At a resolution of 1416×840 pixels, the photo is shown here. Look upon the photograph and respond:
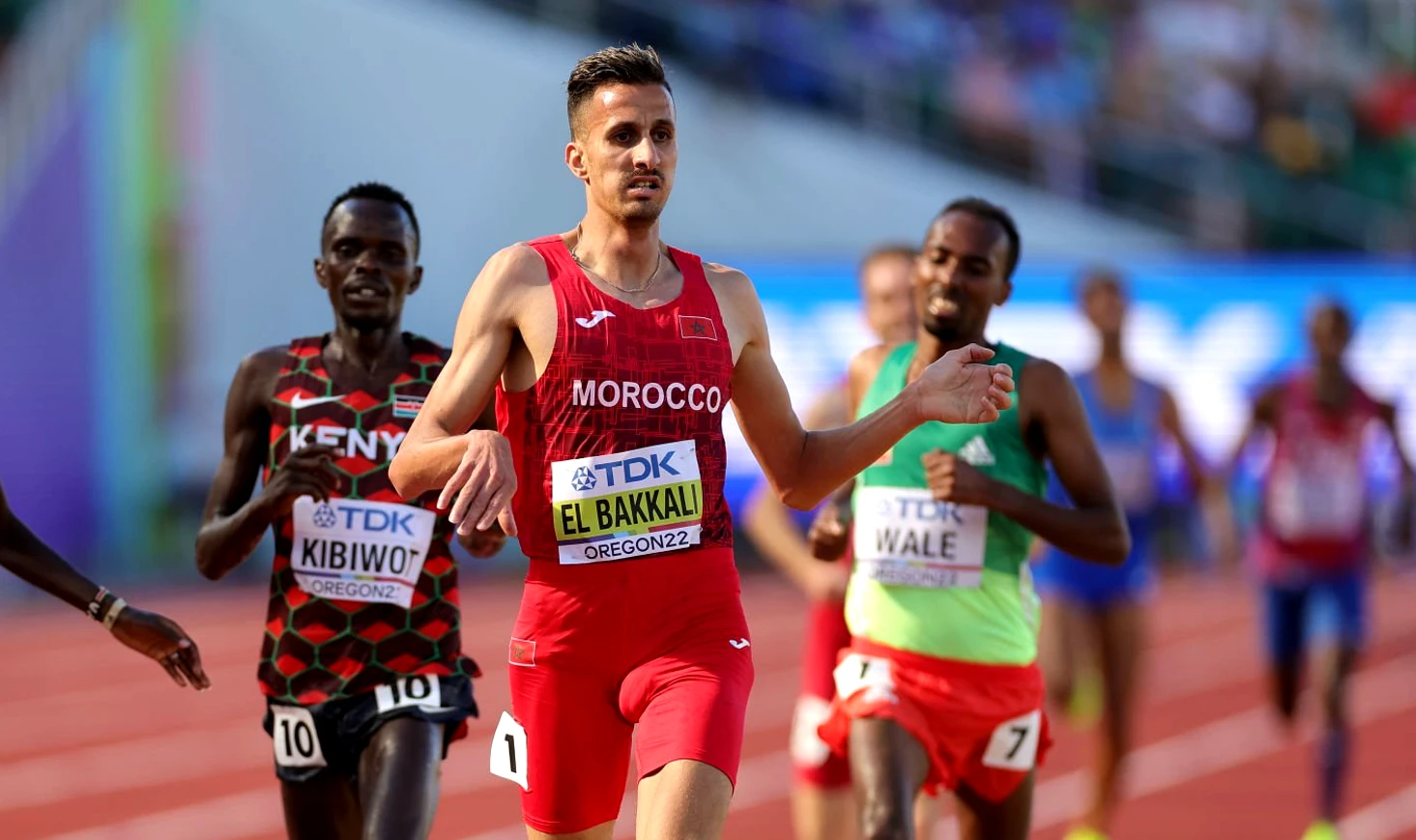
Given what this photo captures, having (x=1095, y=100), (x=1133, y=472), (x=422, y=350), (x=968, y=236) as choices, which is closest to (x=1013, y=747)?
(x=968, y=236)

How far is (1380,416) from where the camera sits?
9.27 meters

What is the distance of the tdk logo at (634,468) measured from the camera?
169 inches

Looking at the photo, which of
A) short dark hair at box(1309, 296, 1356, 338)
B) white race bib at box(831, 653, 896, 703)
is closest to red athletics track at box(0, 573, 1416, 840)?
short dark hair at box(1309, 296, 1356, 338)

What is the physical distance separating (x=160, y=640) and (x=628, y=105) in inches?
69.1

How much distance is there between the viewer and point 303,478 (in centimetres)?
489

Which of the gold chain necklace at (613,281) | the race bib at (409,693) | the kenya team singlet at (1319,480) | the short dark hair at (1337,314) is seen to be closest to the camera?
the gold chain necklace at (613,281)

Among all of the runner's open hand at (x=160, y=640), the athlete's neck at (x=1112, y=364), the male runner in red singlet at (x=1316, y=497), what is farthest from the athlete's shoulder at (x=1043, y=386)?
the male runner in red singlet at (x=1316, y=497)

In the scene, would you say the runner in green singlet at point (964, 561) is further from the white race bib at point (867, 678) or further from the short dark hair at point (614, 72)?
the short dark hair at point (614, 72)

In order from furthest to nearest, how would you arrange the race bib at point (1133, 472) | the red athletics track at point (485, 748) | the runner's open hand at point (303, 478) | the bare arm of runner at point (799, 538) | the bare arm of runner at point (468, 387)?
the red athletics track at point (485, 748), the race bib at point (1133, 472), the bare arm of runner at point (799, 538), the runner's open hand at point (303, 478), the bare arm of runner at point (468, 387)

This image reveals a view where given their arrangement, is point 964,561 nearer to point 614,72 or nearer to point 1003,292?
point 1003,292

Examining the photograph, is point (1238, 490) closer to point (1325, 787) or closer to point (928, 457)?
point (1325, 787)

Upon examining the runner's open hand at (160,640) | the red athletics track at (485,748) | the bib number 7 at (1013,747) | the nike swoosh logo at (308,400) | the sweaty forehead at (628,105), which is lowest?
the red athletics track at (485,748)

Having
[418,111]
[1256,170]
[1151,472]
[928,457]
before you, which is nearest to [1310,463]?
[1151,472]

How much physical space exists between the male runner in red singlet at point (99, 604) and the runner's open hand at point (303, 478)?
1.30 ft
